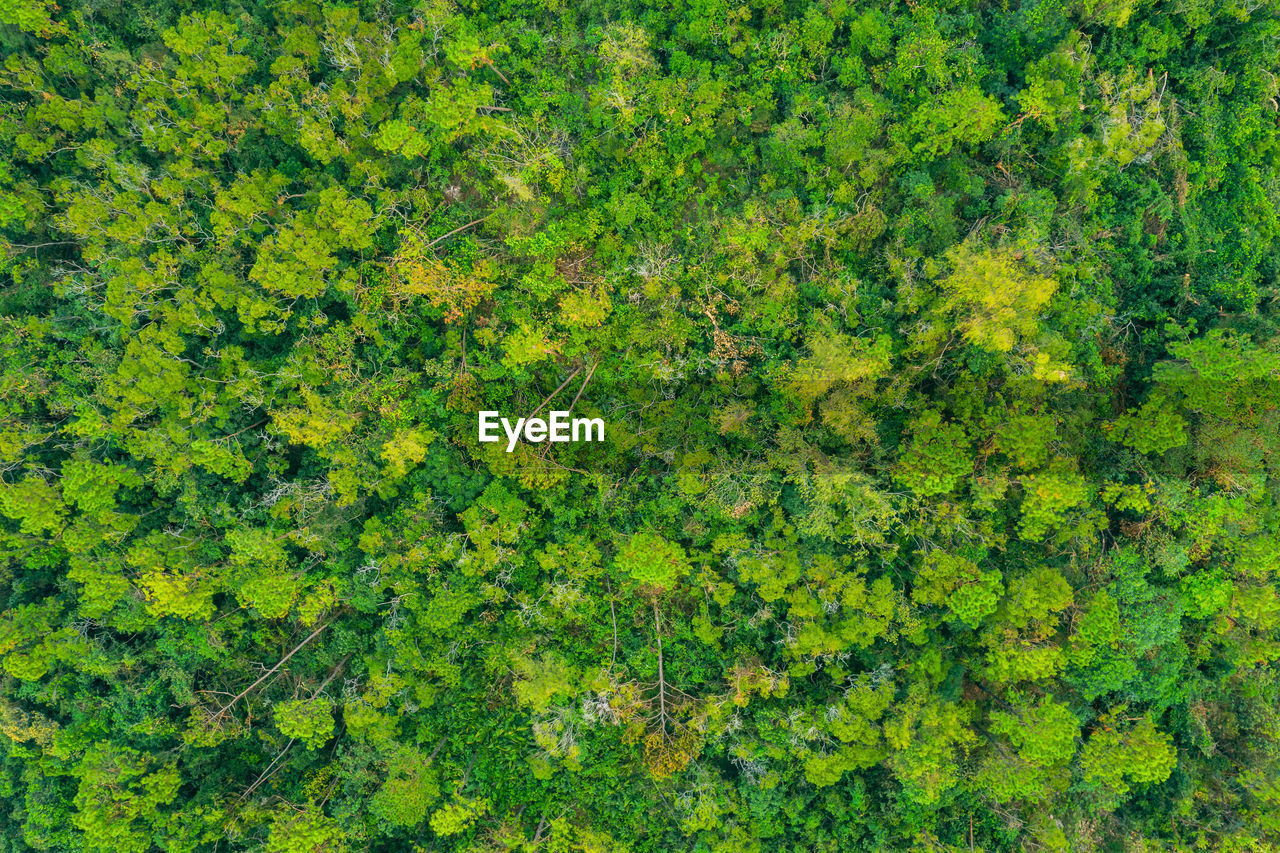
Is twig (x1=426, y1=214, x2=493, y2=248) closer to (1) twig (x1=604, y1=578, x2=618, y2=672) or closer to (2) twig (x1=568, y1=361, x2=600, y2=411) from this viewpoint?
(2) twig (x1=568, y1=361, x2=600, y2=411)

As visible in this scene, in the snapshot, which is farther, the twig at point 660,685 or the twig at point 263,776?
the twig at point 263,776

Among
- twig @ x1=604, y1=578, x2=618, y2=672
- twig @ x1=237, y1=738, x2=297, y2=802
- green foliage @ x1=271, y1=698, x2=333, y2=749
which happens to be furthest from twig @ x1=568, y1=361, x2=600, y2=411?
twig @ x1=237, y1=738, x2=297, y2=802

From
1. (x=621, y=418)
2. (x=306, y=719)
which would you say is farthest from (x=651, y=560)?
(x=306, y=719)

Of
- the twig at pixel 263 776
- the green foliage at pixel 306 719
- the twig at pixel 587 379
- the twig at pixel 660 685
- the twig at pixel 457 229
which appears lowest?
the twig at pixel 263 776

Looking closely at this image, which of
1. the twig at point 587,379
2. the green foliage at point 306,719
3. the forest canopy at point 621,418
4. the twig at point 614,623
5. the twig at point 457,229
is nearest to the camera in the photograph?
the forest canopy at point 621,418

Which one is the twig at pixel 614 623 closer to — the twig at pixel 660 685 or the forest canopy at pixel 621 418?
the forest canopy at pixel 621 418

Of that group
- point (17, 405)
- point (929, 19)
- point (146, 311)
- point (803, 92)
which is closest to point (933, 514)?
point (803, 92)

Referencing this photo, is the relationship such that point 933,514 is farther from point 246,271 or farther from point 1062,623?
point 246,271

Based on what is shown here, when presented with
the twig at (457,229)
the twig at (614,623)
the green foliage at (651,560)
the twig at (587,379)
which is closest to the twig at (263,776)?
the twig at (614,623)
